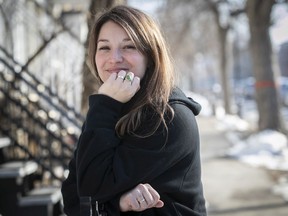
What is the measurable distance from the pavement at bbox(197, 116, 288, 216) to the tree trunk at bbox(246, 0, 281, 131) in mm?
2919

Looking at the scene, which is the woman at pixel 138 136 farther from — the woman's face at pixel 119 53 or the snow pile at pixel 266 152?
the snow pile at pixel 266 152

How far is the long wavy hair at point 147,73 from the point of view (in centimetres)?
151

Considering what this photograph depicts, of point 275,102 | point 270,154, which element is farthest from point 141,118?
point 275,102

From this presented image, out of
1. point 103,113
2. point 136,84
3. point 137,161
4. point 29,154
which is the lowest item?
point 29,154

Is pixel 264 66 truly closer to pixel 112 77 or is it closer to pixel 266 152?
pixel 266 152

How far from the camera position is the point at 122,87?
1558mm

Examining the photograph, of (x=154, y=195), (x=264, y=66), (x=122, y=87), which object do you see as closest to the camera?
(x=154, y=195)

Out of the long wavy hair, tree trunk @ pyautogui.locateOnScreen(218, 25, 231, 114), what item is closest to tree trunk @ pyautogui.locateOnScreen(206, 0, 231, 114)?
tree trunk @ pyautogui.locateOnScreen(218, 25, 231, 114)

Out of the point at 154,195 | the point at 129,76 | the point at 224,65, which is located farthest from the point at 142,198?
the point at 224,65

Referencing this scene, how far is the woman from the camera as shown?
1.48m

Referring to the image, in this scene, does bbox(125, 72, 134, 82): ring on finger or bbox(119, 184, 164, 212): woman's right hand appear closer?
bbox(119, 184, 164, 212): woman's right hand

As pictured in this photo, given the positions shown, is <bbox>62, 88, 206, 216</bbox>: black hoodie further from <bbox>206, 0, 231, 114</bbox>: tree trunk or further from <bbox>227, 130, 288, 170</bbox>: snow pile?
<bbox>206, 0, 231, 114</bbox>: tree trunk

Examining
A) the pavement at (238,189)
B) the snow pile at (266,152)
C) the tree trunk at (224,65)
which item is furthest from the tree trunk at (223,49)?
the pavement at (238,189)

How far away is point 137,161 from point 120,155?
69 mm
